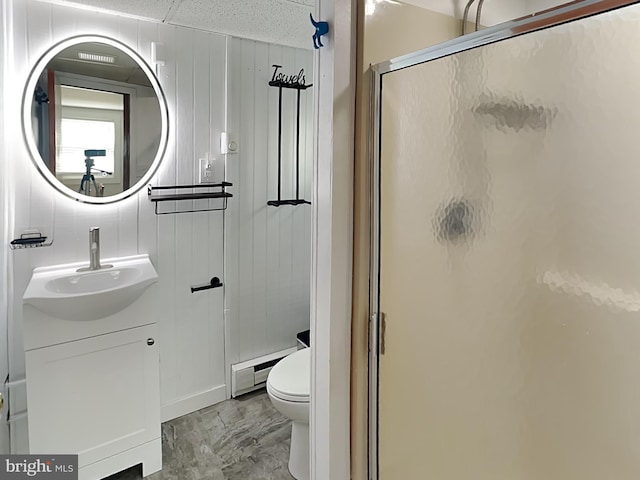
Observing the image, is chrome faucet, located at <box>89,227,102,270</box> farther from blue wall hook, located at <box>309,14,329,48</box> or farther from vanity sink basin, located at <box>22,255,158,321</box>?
blue wall hook, located at <box>309,14,329,48</box>

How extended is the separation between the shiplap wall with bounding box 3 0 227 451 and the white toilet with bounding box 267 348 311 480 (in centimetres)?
66

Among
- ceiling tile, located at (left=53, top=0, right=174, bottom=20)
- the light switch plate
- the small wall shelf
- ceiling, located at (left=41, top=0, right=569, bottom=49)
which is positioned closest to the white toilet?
the light switch plate

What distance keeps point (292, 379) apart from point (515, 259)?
1334 mm

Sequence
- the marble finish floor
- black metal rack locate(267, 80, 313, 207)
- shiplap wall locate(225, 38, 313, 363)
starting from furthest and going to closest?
black metal rack locate(267, 80, 313, 207) → shiplap wall locate(225, 38, 313, 363) → the marble finish floor

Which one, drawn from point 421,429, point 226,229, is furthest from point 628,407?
point 226,229

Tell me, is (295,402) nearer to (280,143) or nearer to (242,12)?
(280,143)

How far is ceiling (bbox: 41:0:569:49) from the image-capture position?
5.57 ft

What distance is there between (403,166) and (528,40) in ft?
1.42

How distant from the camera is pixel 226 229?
2.56 metres

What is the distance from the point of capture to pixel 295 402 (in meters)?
1.91

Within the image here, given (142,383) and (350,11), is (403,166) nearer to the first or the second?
(350,11)

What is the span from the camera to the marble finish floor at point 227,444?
2043 millimetres

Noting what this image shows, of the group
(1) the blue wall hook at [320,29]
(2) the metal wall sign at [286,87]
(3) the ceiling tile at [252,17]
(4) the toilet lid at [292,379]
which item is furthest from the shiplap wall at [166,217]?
(1) the blue wall hook at [320,29]

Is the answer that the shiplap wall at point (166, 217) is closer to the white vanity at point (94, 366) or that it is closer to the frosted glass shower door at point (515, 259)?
the white vanity at point (94, 366)
